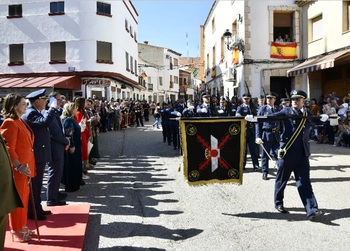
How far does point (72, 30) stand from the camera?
2614 centimetres

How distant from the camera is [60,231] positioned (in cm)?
516

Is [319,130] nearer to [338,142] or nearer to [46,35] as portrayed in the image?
[338,142]

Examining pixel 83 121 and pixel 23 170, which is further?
pixel 83 121

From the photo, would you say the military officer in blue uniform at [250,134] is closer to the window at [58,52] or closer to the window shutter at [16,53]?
the window at [58,52]

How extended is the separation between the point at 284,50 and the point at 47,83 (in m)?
13.7

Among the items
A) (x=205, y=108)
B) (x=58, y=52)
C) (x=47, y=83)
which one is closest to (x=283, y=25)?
(x=205, y=108)

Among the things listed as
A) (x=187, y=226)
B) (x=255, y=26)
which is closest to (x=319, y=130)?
(x=255, y=26)

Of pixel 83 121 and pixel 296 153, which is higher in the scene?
pixel 83 121

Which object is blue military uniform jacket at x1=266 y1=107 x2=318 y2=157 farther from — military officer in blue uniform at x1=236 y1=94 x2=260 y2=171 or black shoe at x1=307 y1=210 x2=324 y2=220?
military officer in blue uniform at x1=236 y1=94 x2=260 y2=171

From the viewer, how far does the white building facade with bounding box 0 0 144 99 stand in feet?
85.6

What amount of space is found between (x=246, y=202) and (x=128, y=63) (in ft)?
90.3

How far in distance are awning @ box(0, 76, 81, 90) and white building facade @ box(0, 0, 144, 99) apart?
0.09 meters

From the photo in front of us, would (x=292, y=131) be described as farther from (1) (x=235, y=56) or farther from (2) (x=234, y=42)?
(1) (x=235, y=56)

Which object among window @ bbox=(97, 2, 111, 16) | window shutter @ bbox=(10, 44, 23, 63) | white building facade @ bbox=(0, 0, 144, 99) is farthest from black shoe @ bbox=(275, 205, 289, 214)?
window shutter @ bbox=(10, 44, 23, 63)
